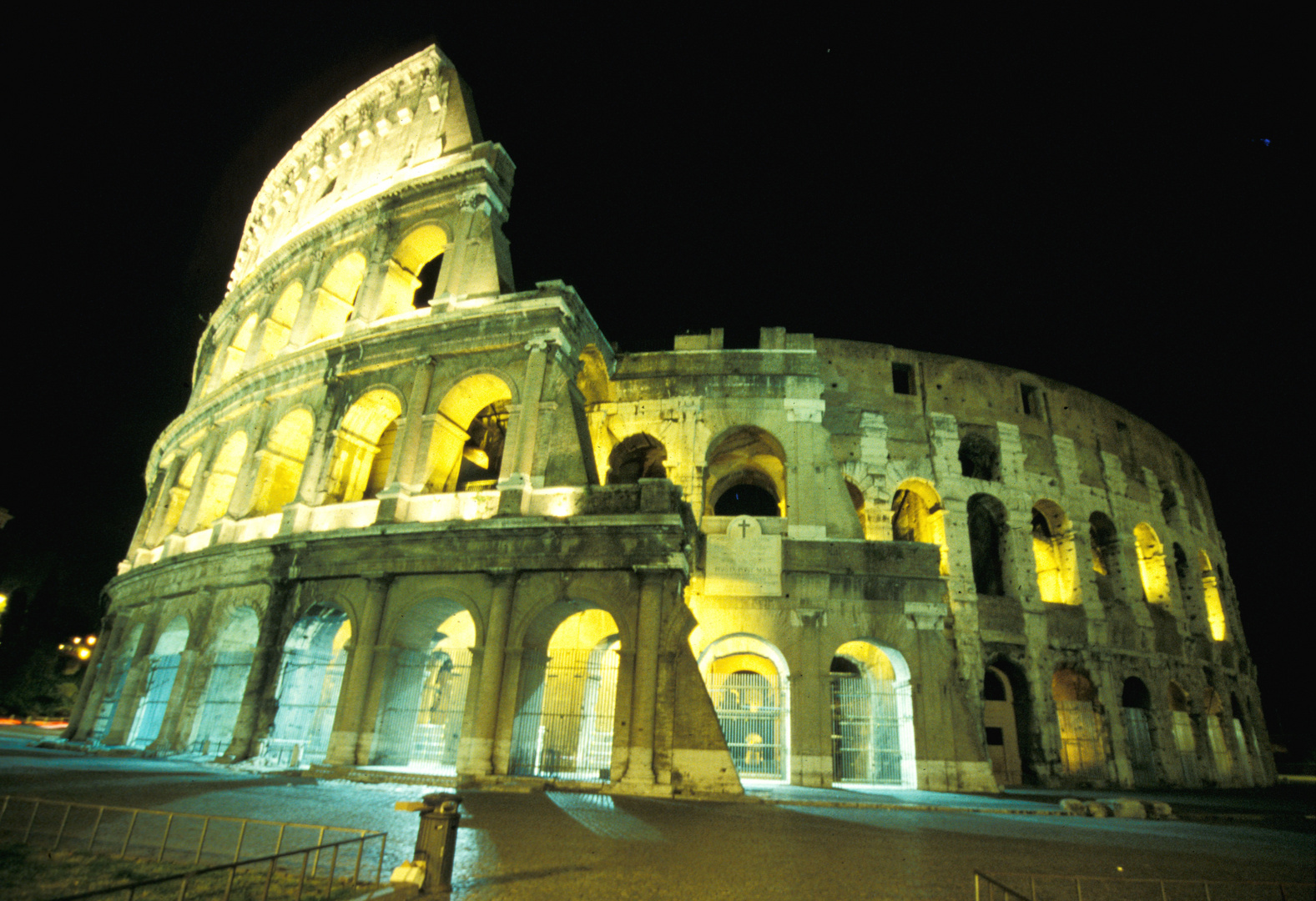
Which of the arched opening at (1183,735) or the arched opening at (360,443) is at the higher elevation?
the arched opening at (360,443)

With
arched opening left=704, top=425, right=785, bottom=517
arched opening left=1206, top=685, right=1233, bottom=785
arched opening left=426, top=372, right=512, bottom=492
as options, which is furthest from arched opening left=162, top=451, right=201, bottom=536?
Result: arched opening left=1206, top=685, right=1233, bottom=785

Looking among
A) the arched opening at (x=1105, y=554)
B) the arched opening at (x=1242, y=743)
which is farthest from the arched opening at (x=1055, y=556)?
the arched opening at (x=1242, y=743)

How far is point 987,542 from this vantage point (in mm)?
18234

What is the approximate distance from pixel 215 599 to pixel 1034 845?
15.6 meters

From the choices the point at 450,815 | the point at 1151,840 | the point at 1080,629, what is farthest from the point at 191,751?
the point at 1080,629

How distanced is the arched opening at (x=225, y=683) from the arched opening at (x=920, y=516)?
15.1 metres

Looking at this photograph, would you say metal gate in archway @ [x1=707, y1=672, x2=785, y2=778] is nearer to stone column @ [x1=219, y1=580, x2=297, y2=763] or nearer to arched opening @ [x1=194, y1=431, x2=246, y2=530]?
stone column @ [x1=219, y1=580, x2=297, y2=763]

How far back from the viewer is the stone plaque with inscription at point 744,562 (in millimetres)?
14250

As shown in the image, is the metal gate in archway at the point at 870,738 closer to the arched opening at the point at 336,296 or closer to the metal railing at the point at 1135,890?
the metal railing at the point at 1135,890

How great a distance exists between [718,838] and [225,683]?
40.0 feet

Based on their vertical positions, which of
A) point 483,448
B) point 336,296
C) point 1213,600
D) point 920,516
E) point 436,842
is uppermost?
point 336,296

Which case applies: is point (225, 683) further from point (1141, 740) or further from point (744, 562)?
point (1141, 740)

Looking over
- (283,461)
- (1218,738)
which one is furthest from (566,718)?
(1218,738)

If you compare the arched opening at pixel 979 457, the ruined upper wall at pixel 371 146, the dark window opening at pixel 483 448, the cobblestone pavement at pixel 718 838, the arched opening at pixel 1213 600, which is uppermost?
the ruined upper wall at pixel 371 146
